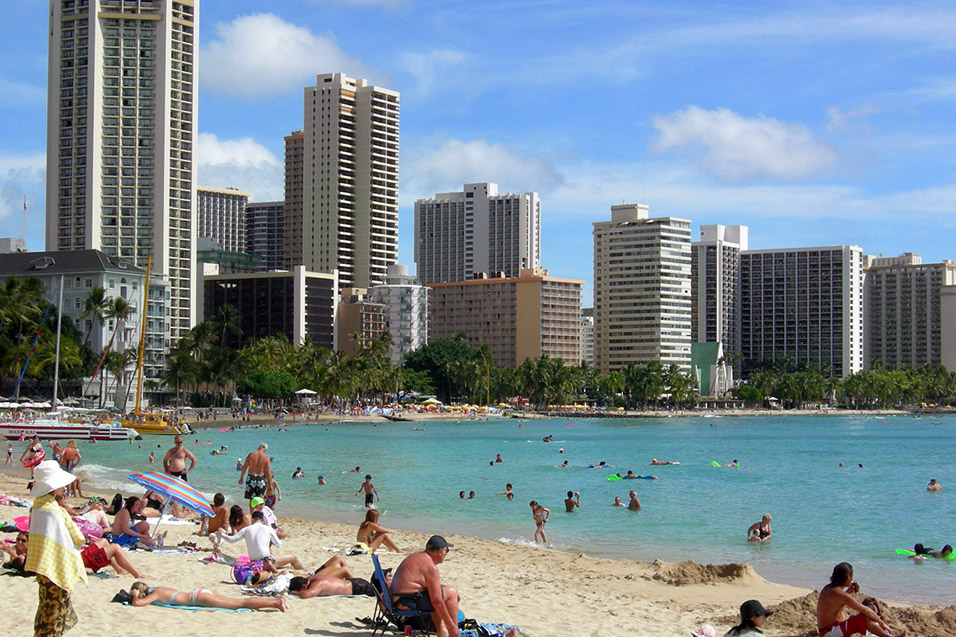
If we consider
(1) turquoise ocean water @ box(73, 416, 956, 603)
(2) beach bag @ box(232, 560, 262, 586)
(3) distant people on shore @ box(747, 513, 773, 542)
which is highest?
(2) beach bag @ box(232, 560, 262, 586)

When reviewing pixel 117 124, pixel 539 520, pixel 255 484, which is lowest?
pixel 539 520

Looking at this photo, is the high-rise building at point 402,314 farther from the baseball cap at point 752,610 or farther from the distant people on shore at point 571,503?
the baseball cap at point 752,610

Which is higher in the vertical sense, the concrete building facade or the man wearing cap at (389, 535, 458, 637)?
the concrete building facade

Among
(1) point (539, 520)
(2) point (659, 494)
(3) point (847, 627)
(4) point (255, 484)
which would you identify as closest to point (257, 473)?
(4) point (255, 484)

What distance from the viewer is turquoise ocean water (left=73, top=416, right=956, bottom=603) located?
22312 millimetres

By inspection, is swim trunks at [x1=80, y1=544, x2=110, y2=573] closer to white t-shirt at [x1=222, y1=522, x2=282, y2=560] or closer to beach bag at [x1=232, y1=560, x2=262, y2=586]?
beach bag at [x1=232, y1=560, x2=262, y2=586]

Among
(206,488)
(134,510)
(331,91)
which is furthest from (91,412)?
(331,91)

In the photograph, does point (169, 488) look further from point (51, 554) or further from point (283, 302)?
point (283, 302)

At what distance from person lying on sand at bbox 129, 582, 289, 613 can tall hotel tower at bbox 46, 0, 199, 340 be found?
371 ft

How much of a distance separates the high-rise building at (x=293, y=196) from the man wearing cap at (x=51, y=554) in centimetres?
18269

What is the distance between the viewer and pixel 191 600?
464 inches

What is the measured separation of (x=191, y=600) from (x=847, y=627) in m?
7.20

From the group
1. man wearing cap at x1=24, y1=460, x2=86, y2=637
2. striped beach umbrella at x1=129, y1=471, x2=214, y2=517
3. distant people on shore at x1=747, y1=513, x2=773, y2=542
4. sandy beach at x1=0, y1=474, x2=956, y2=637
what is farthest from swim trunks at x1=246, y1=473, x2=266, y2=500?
man wearing cap at x1=24, y1=460, x2=86, y2=637

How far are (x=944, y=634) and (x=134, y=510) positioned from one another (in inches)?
502
